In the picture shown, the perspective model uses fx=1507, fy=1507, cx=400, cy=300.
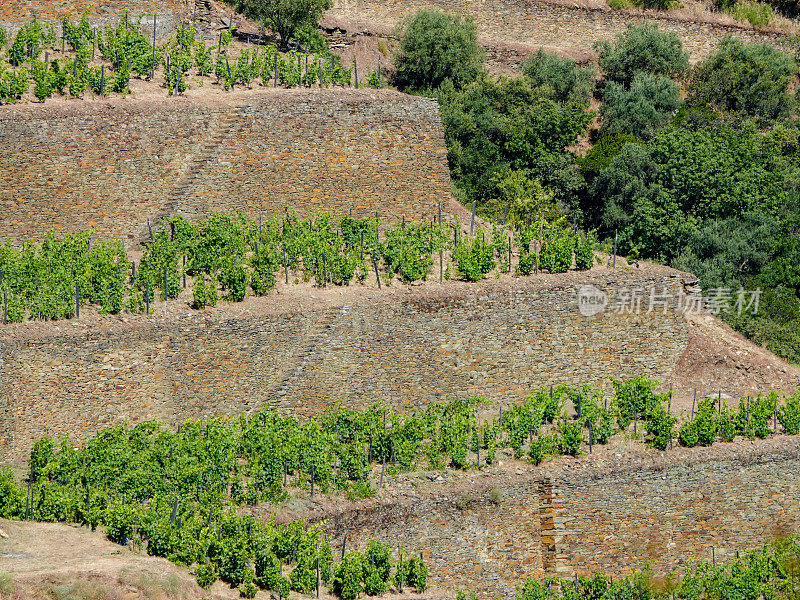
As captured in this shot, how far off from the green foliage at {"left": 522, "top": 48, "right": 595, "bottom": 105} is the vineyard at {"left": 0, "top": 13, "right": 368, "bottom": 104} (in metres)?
9.34

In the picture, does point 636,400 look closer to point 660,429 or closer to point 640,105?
point 660,429

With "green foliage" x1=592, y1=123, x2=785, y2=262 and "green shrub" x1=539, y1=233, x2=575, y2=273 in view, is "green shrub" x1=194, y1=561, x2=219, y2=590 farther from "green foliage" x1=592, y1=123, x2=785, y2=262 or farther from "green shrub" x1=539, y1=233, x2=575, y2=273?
"green foliage" x1=592, y1=123, x2=785, y2=262

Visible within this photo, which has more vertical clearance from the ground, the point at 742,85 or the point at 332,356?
the point at 742,85

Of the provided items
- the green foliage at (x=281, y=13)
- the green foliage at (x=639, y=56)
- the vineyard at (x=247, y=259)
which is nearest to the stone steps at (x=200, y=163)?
the vineyard at (x=247, y=259)

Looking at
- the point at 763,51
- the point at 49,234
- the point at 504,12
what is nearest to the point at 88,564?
the point at 49,234

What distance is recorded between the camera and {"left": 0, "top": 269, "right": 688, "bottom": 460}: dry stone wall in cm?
2720

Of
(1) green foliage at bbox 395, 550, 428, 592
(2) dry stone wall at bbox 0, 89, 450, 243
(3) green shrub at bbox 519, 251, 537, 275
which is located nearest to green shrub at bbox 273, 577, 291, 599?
(1) green foliage at bbox 395, 550, 428, 592

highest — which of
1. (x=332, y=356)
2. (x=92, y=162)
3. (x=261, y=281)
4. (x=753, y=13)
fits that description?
(x=753, y=13)

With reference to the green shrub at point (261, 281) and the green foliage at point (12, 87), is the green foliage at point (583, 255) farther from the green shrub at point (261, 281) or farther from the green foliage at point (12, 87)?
the green foliage at point (12, 87)

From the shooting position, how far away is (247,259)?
3011cm

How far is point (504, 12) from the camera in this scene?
45594mm

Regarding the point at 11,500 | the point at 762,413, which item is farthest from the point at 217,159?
the point at 762,413

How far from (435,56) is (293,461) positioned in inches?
659

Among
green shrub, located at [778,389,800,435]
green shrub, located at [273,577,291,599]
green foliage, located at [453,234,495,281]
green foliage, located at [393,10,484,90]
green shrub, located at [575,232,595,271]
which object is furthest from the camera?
green foliage, located at [393,10,484,90]
